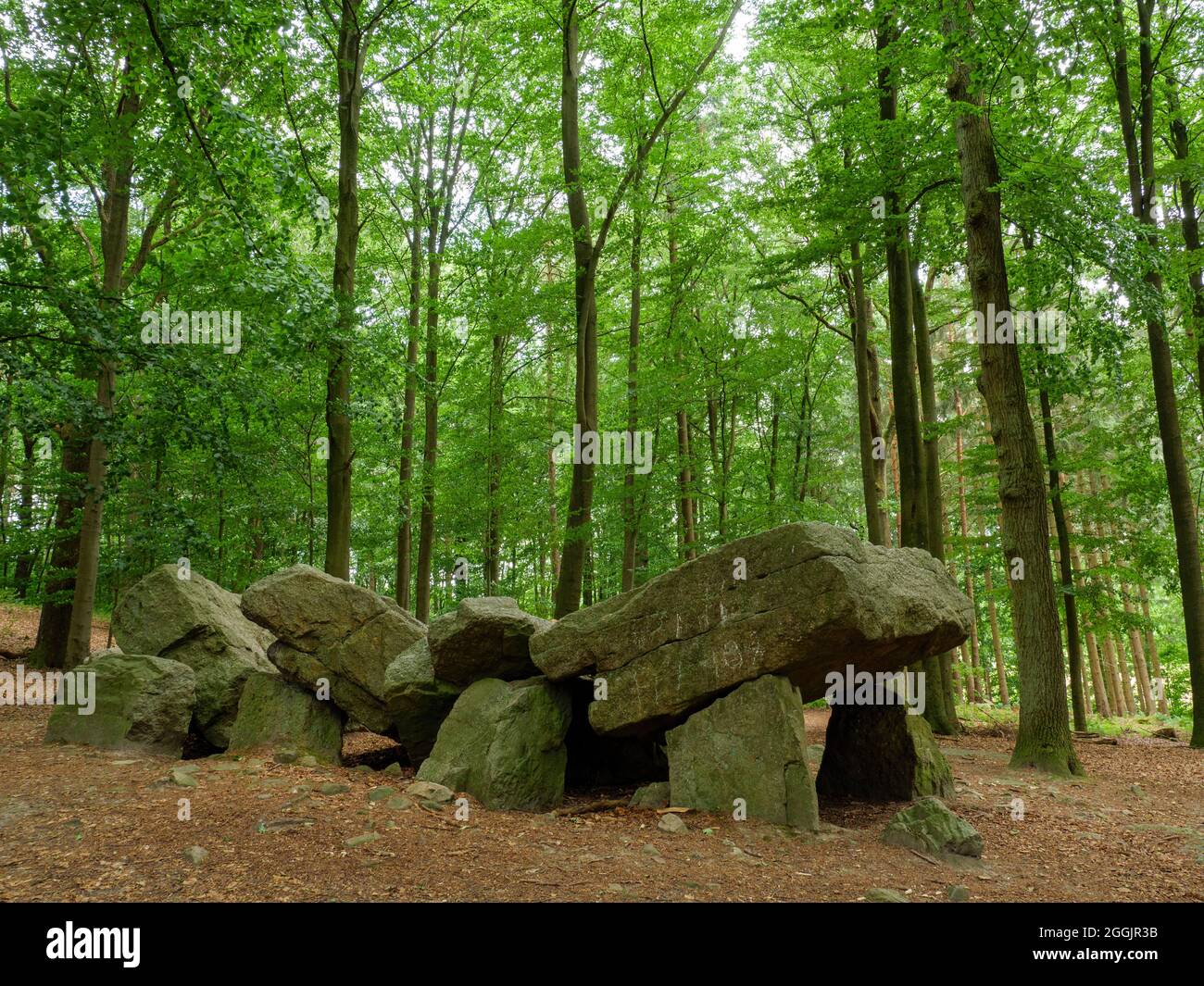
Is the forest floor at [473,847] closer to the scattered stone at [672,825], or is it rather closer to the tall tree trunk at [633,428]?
the scattered stone at [672,825]

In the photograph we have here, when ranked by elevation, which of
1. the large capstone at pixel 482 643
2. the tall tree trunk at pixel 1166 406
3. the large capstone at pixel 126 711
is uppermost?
the tall tree trunk at pixel 1166 406

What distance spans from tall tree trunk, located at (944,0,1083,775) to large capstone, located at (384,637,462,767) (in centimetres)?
607

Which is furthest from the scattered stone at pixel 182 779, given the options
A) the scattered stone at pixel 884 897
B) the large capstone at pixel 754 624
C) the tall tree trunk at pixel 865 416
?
the tall tree trunk at pixel 865 416

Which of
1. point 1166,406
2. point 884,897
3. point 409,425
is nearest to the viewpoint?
point 884,897

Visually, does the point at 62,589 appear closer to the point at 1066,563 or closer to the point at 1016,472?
the point at 1016,472

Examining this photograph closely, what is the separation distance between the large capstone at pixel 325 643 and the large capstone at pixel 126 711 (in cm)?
95

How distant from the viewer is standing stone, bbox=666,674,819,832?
5629 mm

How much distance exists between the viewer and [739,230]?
1460 cm

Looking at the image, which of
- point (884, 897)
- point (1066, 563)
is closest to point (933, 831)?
point (884, 897)

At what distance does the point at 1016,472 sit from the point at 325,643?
25.0ft

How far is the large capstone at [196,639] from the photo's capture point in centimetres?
767

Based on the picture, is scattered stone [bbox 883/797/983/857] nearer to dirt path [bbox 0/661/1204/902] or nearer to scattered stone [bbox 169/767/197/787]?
dirt path [bbox 0/661/1204/902]

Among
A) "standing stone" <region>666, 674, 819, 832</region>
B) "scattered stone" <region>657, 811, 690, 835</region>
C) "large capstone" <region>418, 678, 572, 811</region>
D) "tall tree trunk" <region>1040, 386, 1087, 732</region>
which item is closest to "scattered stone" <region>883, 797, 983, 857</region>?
"standing stone" <region>666, 674, 819, 832</region>

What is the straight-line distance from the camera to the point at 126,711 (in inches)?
276
